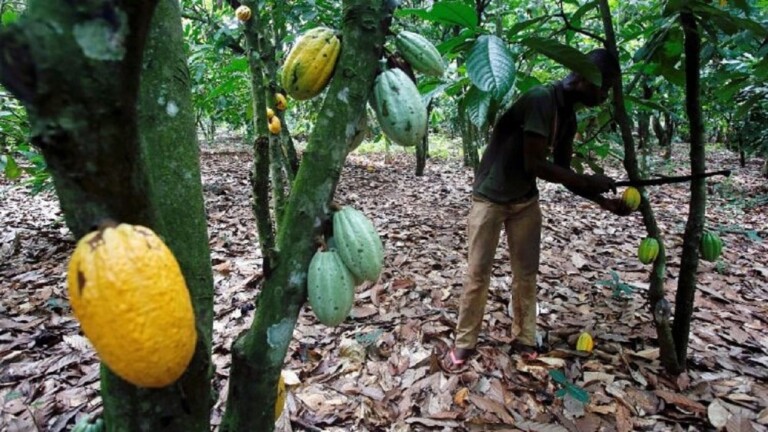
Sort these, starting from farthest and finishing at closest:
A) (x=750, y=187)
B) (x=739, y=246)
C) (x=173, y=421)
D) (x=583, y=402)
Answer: (x=750, y=187)
(x=739, y=246)
(x=583, y=402)
(x=173, y=421)

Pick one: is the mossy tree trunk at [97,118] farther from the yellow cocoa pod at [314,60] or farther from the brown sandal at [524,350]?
the brown sandal at [524,350]

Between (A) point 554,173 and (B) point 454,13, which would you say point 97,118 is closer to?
(B) point 454,13

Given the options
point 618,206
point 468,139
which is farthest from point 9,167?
point 468,139

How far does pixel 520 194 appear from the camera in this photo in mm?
2232

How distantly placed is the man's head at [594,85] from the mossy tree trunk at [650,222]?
1.5 inches

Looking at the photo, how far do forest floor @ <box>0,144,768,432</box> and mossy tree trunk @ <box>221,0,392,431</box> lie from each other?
1007 millimetres

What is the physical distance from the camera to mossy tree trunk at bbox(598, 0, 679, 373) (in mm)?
1726

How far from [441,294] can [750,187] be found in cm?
593

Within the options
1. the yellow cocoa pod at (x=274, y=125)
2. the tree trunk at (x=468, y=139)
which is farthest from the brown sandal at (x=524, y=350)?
the tree trunk at (x=468, y=139)

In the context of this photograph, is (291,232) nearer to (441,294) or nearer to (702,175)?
(702,175)

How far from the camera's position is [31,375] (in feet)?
6.56

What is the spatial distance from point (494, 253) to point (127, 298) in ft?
6.49

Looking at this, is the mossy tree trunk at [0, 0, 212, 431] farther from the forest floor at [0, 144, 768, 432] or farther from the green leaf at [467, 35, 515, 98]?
the forest floor at [0, 144, 768, 432]

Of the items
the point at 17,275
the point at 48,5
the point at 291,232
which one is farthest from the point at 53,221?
the point at 48,5
